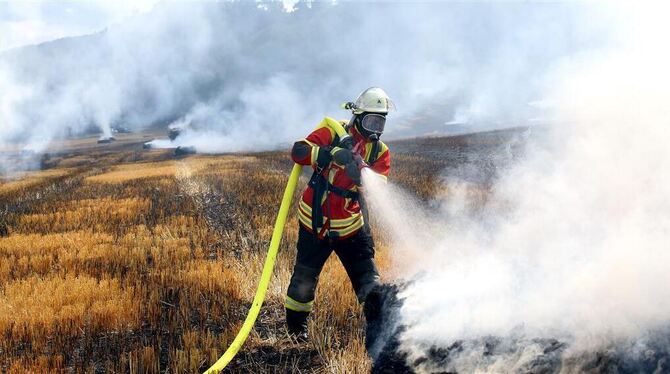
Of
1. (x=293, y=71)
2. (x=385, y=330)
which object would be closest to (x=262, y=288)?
(x=385, y=330)

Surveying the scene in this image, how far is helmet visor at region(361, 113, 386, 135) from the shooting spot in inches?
150

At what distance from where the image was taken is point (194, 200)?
12.4 meters

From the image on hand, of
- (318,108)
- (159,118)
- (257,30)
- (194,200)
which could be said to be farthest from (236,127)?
(257,30)

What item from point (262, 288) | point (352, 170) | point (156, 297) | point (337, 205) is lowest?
point (156, 297)

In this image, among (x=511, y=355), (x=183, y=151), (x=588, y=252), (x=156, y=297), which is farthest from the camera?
(x=183, y=151)

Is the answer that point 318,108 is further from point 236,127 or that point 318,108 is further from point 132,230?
point 132,230

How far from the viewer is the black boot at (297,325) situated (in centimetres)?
400

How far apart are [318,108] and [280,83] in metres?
9.88

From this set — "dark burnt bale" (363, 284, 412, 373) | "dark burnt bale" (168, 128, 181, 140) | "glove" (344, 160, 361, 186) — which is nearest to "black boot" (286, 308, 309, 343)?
"dark burnt bale" (363, 284, 412, 373)

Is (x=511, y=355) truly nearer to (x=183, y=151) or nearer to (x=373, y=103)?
(x=373, y=103)

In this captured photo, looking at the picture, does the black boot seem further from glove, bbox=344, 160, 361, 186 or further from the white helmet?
the white helmet

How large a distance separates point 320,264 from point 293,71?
8516cm

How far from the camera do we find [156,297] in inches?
191

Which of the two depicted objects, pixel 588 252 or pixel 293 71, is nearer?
pixel 588 252
